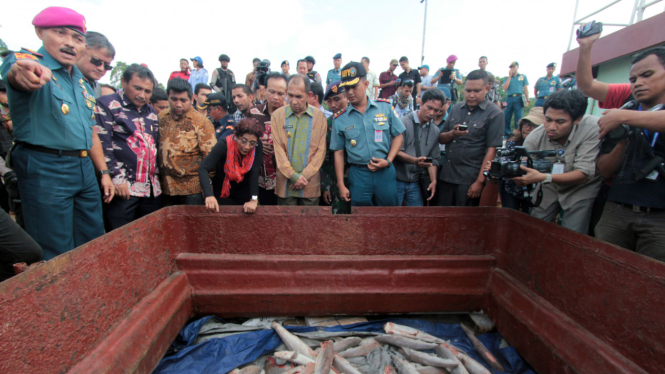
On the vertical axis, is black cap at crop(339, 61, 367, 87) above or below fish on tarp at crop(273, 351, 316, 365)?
above

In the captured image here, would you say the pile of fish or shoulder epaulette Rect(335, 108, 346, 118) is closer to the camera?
the pile of fish

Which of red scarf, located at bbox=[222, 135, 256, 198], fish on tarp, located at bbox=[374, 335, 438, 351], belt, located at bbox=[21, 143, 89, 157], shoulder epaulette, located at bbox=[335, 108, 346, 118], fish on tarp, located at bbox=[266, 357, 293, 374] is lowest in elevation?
fish on tarp, located at bbox=[266, 357, 293, 374]

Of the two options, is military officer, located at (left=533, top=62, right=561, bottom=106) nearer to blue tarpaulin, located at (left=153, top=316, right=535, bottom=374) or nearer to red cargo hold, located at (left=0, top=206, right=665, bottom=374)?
red cargo hold, located at (left=0, top=206, right=665, bottom=374)

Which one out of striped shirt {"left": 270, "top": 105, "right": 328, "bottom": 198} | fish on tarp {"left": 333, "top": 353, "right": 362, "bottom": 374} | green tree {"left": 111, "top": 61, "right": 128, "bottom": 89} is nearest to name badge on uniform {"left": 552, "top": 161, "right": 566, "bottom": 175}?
striped shirt {"left": 270, "top": 105, "right": 328, "bottom": 198}

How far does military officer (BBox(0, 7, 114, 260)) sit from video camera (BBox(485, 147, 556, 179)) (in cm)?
294

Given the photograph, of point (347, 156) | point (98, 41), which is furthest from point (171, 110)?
point (347, 156)

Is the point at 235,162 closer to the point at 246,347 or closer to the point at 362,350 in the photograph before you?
the point at 246,347

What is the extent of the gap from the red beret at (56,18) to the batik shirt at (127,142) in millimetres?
690

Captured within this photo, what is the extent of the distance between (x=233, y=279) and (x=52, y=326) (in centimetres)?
92

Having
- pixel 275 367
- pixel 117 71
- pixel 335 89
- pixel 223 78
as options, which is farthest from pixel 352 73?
pixel 117 71

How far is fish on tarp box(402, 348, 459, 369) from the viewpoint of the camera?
156 cm

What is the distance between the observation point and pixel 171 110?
112 inches

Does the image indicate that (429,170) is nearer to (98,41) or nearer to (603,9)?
(98,41)

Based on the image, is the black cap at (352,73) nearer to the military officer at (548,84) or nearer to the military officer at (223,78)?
the military officer at (223,78)
